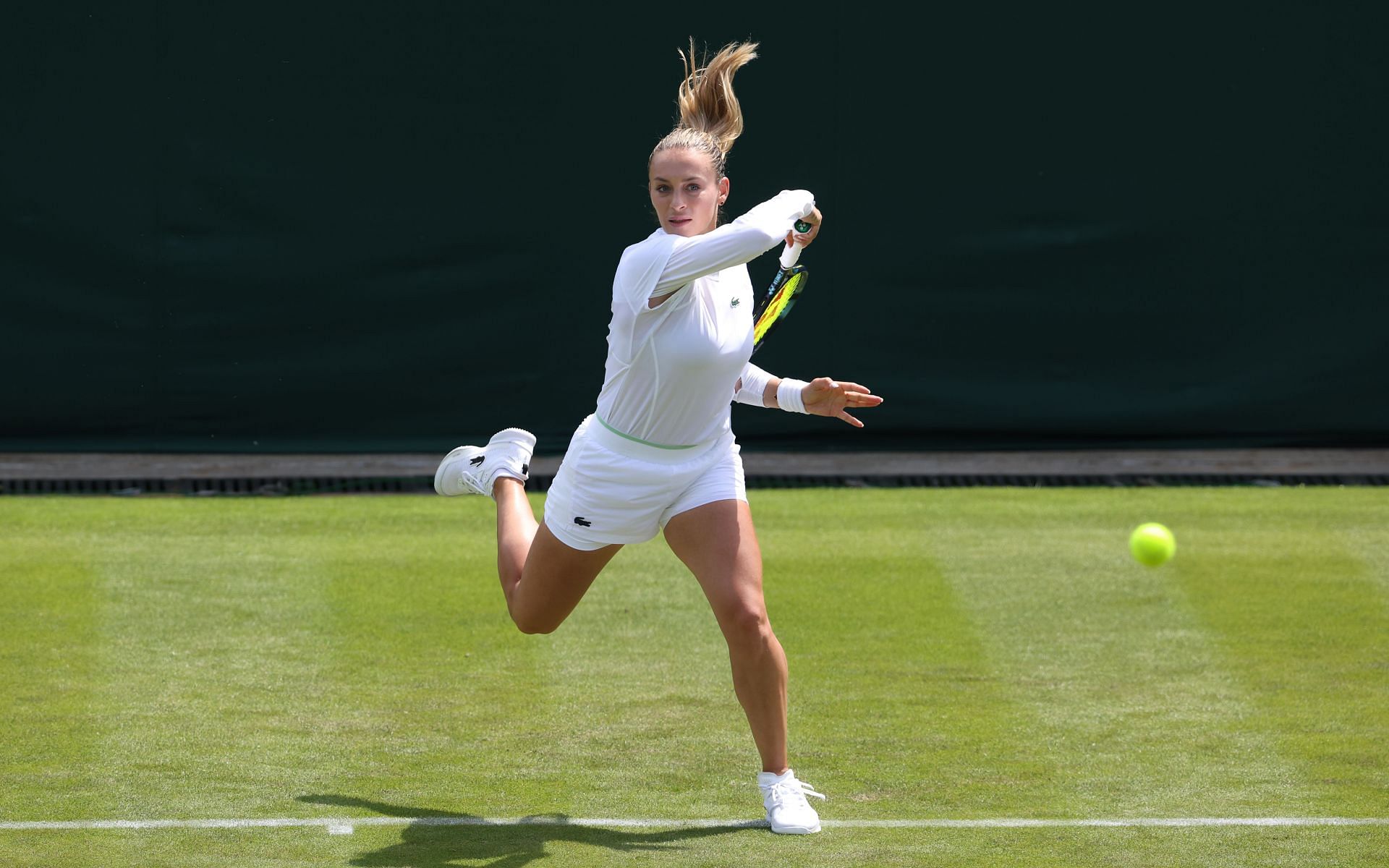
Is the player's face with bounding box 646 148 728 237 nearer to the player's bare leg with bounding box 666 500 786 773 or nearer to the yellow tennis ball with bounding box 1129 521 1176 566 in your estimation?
the player's bare leg with bounding box 666 500 786 773

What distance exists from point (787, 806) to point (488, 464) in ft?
4.33

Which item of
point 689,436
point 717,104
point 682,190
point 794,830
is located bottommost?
point 794,830

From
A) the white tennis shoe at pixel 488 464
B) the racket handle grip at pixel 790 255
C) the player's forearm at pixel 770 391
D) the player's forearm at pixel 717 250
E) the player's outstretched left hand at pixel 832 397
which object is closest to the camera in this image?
the player's forearm at pixel 717 250

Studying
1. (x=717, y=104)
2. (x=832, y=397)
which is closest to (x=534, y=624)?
(x=832, y=397)

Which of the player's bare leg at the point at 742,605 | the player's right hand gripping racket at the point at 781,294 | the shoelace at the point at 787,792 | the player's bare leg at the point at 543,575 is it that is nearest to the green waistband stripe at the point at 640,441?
the player's bare leg at the point at 742,605

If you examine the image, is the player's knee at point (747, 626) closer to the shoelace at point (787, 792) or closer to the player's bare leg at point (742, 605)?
the player's bare leg at point (742, 605)

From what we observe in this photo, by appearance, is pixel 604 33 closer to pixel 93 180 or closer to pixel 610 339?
pixel 93 180

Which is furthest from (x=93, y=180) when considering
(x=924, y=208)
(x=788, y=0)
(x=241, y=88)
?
(x=924, y=208)

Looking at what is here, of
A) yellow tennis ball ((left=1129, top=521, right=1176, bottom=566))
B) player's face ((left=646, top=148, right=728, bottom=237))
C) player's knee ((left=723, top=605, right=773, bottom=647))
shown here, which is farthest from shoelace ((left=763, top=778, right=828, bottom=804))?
yellow tennis ball ((left=1129, top=521, right=1176, bottom=566))

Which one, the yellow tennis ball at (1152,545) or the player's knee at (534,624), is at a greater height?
the yellow tennis ball at (1152,545)

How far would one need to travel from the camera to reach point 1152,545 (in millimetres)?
5992

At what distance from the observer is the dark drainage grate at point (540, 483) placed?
8062 mm

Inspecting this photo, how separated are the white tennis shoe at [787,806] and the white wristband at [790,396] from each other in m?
0.82

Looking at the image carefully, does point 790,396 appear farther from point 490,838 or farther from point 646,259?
point 490,838
